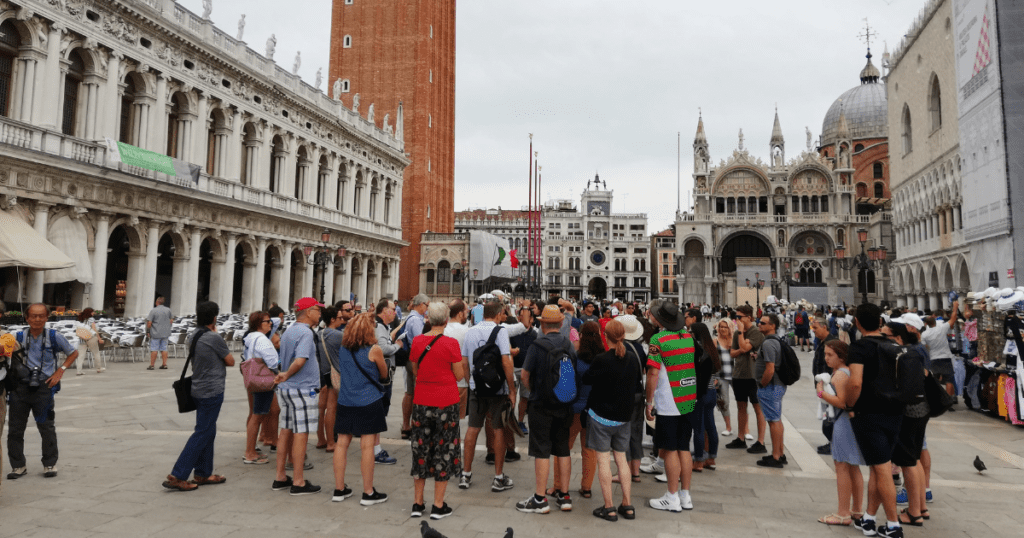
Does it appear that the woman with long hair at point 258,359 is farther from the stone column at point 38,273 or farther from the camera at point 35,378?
the stone column at point 38,273

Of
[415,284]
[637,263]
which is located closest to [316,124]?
[415,284]

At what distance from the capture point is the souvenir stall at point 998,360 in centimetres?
862

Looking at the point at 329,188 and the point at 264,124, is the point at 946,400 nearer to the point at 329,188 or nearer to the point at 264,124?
the point at 264,124

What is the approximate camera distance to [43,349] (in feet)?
18.8

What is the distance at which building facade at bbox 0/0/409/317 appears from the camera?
1762cm

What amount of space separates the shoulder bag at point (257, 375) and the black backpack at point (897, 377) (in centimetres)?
559

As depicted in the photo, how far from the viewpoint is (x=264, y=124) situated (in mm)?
29062

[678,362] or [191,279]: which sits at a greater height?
[191,279]

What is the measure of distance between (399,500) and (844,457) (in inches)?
152

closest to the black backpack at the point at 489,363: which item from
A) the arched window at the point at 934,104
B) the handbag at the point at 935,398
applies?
the handbag at the point at 935,398

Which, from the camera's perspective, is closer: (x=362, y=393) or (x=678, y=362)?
(x=362, y=393)

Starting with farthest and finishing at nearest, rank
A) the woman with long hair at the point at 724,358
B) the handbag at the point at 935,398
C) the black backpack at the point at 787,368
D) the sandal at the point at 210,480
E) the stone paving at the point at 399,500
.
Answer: the woman with long hair at the point at 724,358 → the black backpack at the point at 787,368 → the sandal at the point at 210,480 → the handbag at the point at 935,398 → the stone paving at the point at 399,500

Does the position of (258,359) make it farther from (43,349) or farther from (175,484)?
(43,349)

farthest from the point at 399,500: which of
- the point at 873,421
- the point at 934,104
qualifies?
the point at 934,104
